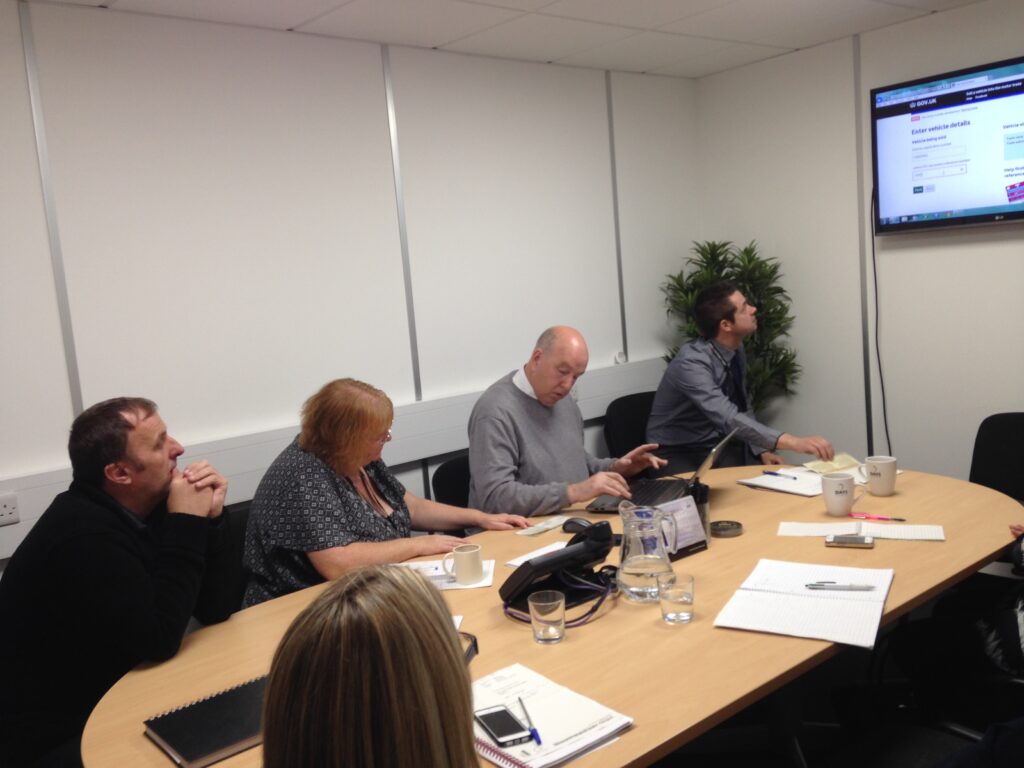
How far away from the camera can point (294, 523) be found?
7.78 feet

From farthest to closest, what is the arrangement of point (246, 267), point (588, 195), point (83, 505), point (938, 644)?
point (588, 195), point (246, 267), point (938, 644), point (83, 505)

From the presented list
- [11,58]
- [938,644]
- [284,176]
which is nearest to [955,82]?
[938,644]

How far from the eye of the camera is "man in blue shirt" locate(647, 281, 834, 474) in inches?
159

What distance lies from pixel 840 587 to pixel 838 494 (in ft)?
2.12

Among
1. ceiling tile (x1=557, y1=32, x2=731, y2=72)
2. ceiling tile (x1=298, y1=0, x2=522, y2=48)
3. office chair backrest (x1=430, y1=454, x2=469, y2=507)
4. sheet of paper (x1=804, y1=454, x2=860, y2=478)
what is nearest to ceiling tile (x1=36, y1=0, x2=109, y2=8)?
ceiling tile (x1=298, y1=0, x2=522, y2=48)

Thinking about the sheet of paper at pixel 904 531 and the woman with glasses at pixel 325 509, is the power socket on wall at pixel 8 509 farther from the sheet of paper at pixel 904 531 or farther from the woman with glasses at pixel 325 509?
the sheet of paper at pixel 904 531

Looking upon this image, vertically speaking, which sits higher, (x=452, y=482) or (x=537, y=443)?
(x=537, y=443)

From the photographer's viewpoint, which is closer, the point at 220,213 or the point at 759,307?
the point at 220,213

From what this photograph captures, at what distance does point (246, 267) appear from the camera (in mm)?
3648

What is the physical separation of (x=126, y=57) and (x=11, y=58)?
403 mm

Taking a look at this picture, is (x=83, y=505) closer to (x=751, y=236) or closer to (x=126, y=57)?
(x=126, y=57)

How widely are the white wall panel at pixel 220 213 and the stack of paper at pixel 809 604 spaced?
2.36 metres

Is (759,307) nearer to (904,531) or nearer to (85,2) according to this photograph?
(904,531)

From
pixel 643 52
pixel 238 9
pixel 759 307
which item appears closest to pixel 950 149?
pixel 759 307
